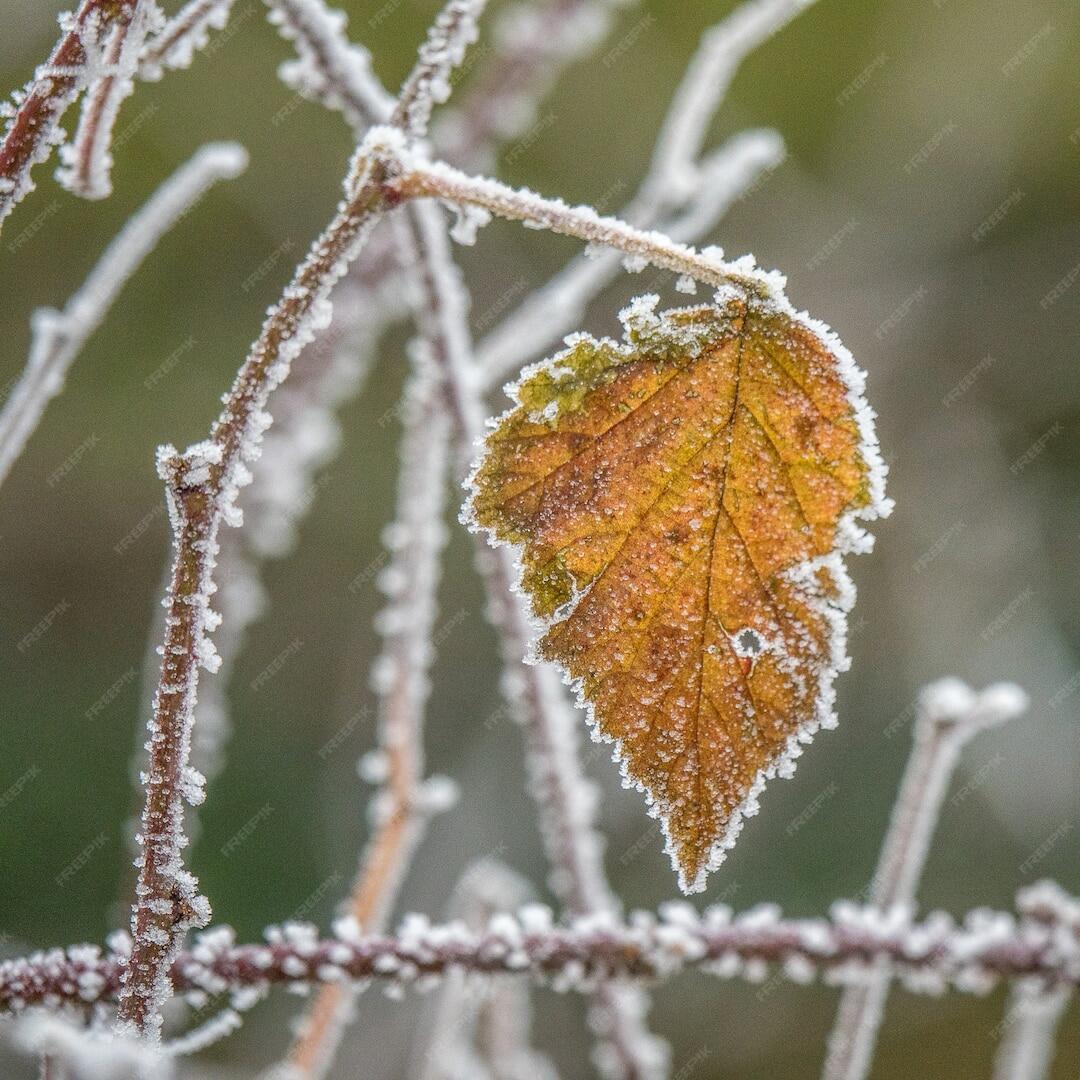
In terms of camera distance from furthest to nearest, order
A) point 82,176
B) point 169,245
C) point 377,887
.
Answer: point 169,245, point 377,887, point 82,176

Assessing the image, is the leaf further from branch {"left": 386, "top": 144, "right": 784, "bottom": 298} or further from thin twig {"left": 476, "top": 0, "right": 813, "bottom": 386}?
thin twig {"left": 476, "top": 0, "right": 813, "bottom": 386}

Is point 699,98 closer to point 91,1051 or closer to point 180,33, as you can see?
point 180,33

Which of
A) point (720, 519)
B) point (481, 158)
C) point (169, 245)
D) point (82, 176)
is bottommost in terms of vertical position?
point (720, 519)

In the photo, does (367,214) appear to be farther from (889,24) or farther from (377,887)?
(889,24)

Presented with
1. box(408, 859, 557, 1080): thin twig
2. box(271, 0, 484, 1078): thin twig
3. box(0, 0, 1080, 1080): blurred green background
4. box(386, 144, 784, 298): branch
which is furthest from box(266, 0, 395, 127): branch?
box(0, 0, 1080, 1080): blurred green background

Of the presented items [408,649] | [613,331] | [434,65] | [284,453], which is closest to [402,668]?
[408,649]

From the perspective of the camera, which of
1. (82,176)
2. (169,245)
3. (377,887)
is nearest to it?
(82,176)

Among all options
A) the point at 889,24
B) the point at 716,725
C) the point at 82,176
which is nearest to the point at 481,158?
the point at 82,176
